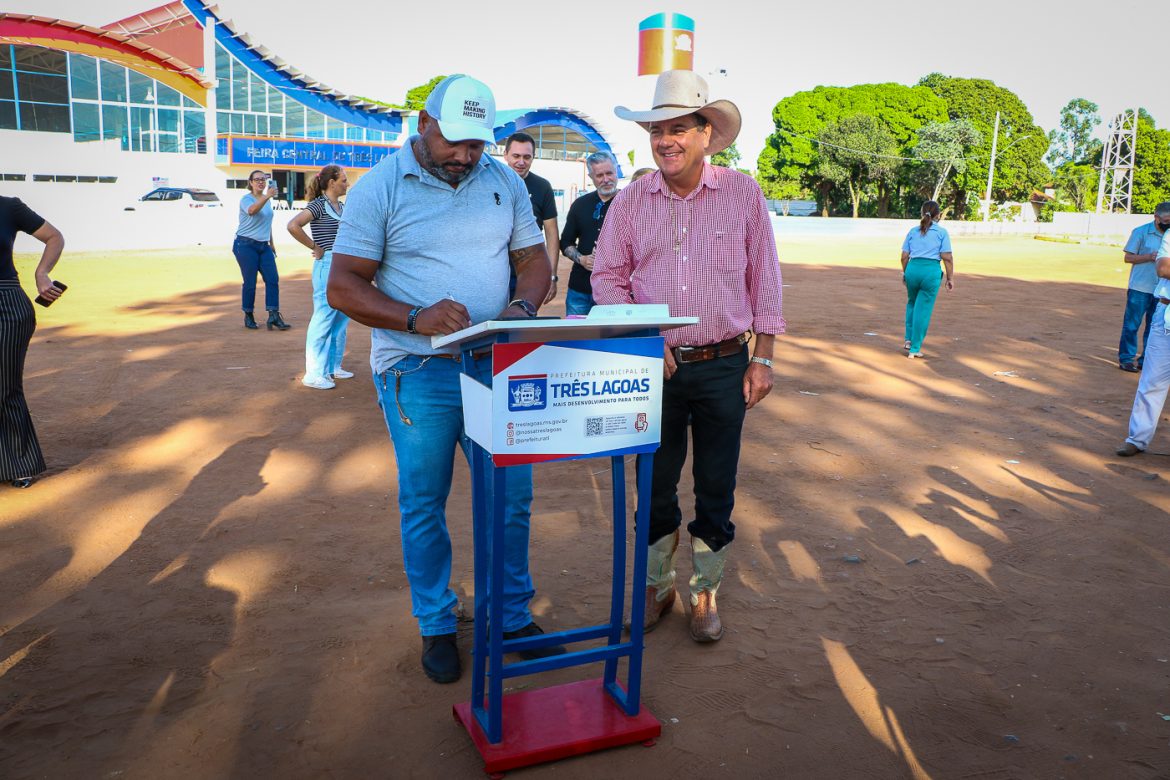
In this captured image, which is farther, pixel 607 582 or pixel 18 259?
pixel 18 259

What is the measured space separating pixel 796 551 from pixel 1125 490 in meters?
2.79

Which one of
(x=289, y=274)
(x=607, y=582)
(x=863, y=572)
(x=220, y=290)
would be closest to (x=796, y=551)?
(x=863, y=572)

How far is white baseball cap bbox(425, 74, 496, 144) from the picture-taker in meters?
3.20

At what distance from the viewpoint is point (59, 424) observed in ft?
24.2

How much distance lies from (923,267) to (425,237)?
9001mm

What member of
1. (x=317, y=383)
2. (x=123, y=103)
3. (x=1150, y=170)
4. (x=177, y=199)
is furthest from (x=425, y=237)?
(x=1150, y=170)

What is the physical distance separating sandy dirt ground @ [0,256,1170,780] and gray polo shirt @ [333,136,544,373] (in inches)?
55.9

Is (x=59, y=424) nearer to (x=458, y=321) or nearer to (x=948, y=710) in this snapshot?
(x=458, y=321)

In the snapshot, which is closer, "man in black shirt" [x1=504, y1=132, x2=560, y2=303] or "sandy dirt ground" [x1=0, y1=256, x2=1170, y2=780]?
"sandy dirt ground" [x1=0, y1=256, x2=1170, y2=780]

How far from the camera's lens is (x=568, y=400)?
2803mm

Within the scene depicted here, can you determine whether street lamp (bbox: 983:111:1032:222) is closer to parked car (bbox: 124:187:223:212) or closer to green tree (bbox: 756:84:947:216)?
green tree (bbox: 756:84:947:216)

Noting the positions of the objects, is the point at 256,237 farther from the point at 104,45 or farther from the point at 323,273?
the point at 104,45

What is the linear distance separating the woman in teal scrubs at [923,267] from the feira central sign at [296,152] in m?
26.9

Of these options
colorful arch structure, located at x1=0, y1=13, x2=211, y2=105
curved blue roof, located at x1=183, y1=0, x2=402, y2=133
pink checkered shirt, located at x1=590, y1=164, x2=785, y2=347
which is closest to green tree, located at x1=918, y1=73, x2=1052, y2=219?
curved blue roof, located at x1=183, y1=0, x2=402, y2=133
